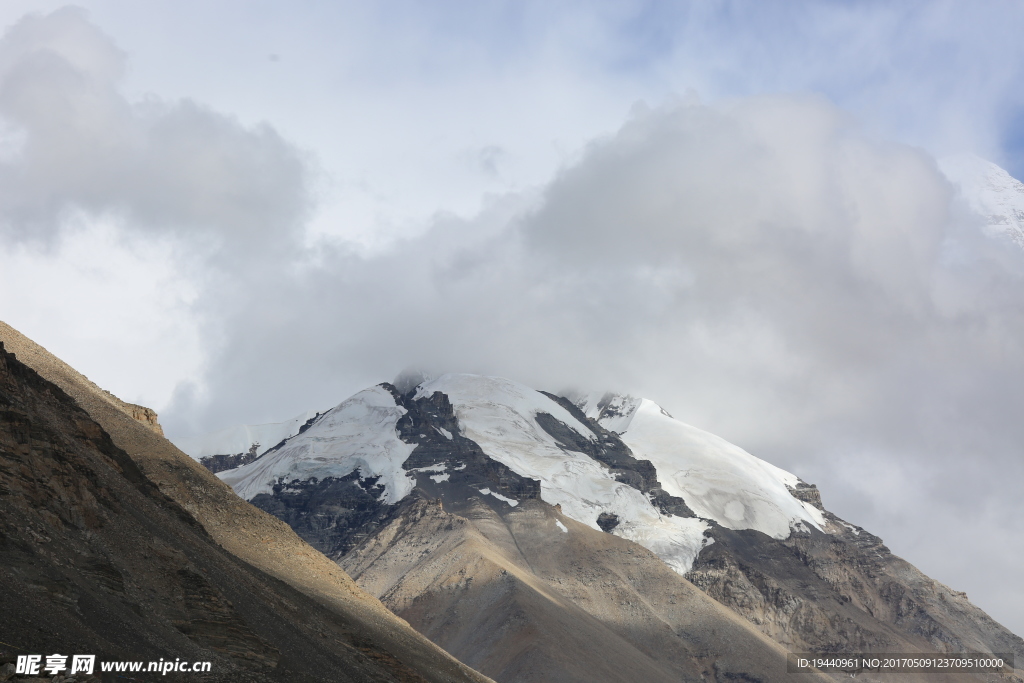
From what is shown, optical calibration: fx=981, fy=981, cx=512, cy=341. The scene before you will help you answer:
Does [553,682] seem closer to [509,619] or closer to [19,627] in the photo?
[509,619]

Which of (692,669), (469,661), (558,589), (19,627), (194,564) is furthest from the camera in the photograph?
(558,589)

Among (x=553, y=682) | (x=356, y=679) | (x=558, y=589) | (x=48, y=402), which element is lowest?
(x=356, y=679)

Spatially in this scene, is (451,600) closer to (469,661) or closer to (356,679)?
(469,661)

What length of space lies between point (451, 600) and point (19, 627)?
14144 cm

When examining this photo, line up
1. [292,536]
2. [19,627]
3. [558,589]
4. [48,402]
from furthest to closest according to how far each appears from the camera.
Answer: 1. [558,589]
2. [292,536]
3. [48,402]
4. [19,627]

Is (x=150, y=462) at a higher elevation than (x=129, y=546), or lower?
higher

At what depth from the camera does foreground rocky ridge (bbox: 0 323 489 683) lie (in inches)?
1606

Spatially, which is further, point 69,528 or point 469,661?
point 469,661

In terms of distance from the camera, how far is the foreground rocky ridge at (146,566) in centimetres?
4078

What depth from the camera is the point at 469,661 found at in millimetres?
148875

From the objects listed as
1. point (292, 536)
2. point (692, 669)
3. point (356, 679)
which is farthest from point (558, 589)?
point (356, 679)

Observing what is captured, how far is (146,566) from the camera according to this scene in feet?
164

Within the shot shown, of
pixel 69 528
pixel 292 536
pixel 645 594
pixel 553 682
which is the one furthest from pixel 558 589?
pixel 69 528

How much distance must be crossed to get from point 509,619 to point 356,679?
4058 inches
